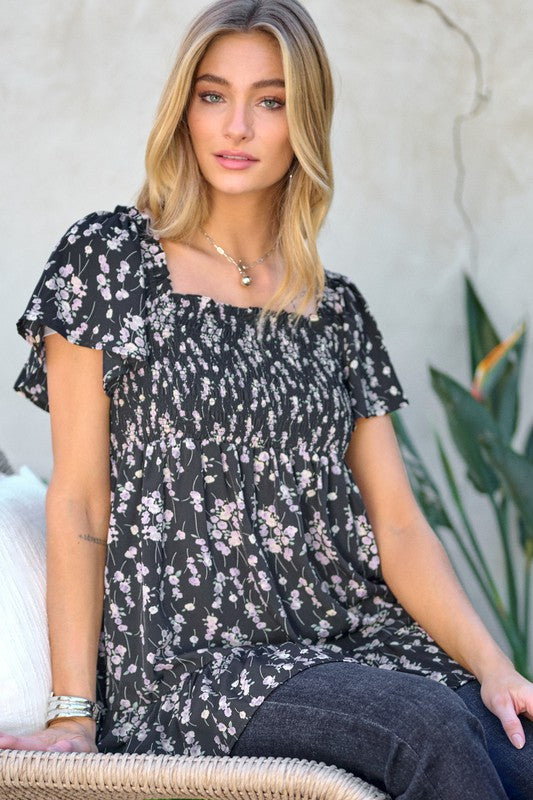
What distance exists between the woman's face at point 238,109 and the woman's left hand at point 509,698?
100 cm

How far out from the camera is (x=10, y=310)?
3.24m

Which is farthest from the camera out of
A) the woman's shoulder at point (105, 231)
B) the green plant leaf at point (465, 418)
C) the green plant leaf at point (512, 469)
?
the green plant leaf at point (465, 418)

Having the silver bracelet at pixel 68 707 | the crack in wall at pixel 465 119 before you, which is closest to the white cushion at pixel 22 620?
the silver bracelet at pixel 68 707

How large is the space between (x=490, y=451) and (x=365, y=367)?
29.9 inches

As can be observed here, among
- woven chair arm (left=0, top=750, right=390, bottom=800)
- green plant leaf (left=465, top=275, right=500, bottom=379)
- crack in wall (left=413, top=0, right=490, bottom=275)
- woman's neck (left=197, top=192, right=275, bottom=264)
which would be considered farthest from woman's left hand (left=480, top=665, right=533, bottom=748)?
crack in wall (left=413, top=0, right=490, bottom=275)

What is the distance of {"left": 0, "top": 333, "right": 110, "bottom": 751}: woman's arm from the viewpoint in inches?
72.2

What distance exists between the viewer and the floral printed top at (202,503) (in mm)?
1869

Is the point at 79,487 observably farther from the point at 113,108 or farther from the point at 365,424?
the point at 113,108

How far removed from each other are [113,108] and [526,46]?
1.34 meters

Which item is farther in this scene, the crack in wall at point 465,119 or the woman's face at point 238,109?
the crack in wall at point 465,119

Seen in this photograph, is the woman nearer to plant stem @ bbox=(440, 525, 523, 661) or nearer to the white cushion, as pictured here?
the white cushion

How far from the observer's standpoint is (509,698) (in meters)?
1.83

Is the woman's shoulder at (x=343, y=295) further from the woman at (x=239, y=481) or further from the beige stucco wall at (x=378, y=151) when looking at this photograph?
the beige stucco wall at (x=378, y=151)

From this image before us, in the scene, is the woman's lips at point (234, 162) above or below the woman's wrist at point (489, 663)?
above
